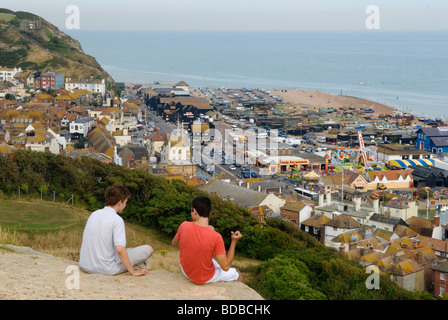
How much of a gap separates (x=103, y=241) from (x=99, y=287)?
30 centimetres

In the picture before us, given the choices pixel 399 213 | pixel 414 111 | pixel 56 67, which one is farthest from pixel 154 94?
pixel 399 213

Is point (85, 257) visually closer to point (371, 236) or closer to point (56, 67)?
point (371, 236)

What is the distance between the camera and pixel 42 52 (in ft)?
171

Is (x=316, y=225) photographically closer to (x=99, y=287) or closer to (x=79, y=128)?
(x=99, y=287)

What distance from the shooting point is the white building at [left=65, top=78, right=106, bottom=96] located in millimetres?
45112

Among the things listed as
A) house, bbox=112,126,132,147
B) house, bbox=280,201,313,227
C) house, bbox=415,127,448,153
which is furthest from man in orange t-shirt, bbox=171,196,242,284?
house, bbox=415,127,448,153

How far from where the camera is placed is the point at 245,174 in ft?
86.3

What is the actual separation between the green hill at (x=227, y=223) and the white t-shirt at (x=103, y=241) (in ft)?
12.4

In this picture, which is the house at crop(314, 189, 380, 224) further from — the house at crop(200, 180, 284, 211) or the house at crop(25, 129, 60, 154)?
the house at crop(25, 129, 60, 154)

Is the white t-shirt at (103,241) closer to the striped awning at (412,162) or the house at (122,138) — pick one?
the striped awning at (412,162)

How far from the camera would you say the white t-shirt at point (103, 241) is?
4.12 metres

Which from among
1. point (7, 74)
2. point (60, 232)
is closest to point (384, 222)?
point (60, 232)

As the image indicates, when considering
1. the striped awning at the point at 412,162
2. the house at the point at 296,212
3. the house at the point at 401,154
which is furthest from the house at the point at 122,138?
the house at the point at 296,212

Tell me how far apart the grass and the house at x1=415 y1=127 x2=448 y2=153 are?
82.8ft
